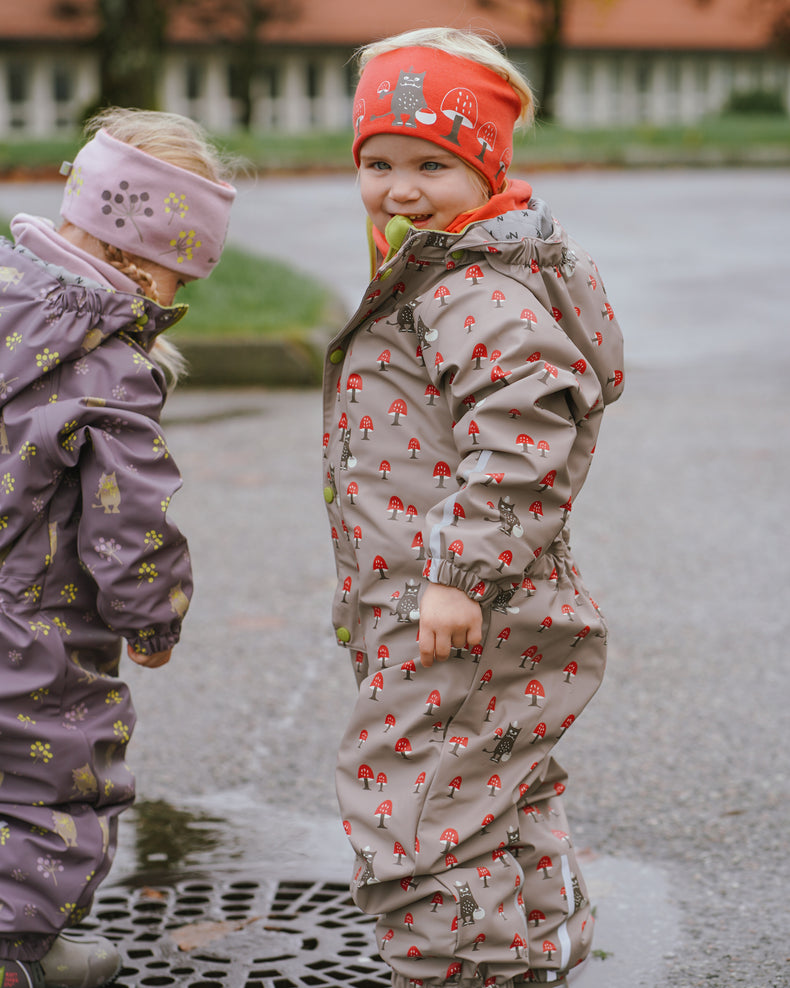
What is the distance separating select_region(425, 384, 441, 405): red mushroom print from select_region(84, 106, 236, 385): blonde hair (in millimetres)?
553

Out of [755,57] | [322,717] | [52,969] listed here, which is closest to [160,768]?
[322,717]

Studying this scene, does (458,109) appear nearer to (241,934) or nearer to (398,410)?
(398,410)

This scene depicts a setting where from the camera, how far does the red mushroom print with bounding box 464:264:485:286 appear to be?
2029 mm

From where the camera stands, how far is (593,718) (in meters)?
3.52

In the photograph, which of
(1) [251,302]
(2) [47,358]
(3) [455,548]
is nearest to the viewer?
(3) [455,548]

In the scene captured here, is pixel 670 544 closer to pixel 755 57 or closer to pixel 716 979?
pixel 716 979

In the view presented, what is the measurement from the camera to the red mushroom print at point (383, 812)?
2.09 m

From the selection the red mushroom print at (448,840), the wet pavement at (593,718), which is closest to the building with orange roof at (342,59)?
the wet pavement at (593,718)

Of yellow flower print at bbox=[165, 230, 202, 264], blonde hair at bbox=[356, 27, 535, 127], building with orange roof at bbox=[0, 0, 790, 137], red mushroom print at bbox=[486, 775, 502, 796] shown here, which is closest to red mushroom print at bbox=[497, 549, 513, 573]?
red mushroom print at bbox=[486, 775, 502, 796]

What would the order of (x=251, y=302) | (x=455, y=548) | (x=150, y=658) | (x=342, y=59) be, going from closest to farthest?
(x=455, y=548)
(x=150, y=658)
(x=251, y=302)
(x=342, y=59)

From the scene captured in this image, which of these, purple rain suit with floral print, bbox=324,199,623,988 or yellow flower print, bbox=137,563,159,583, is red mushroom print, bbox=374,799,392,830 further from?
yellow flower print, bbox=137,563,159,583

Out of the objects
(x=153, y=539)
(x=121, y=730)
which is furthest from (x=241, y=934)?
(x=153, y=539)

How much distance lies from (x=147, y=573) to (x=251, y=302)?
6558 mm

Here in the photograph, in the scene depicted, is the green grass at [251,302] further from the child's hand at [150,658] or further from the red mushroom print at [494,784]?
the red mushroom print at [494,784]
